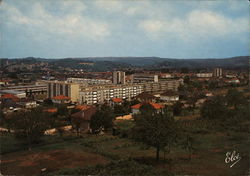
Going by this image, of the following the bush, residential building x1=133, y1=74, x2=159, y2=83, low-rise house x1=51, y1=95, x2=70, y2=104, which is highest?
residential building x1=133, y1=74, x2=159, y2=83

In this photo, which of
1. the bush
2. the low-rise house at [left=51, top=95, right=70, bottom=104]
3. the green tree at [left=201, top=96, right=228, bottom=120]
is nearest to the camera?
the bush

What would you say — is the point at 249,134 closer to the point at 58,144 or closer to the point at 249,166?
the point at 249,166

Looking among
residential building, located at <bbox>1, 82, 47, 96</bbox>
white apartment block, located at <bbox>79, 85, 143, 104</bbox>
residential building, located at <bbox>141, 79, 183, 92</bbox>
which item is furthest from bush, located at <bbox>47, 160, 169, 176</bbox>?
residential building, located at <bbox>1, 82, 47, 96</bbox>

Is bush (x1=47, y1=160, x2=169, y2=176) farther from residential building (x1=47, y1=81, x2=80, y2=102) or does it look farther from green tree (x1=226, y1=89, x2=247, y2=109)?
residential building (x1=47, y1=81, x2=80, y2=102)

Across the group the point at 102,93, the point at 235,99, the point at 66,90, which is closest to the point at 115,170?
the point at 235,99

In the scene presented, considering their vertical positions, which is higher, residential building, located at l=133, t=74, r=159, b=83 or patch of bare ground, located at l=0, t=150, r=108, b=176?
residential building, located at l=133, t=74, r=159, b=83

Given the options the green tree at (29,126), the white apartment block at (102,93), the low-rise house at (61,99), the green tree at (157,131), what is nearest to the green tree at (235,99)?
the green tree at (157,131)

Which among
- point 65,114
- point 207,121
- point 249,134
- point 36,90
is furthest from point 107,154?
point 36,90
